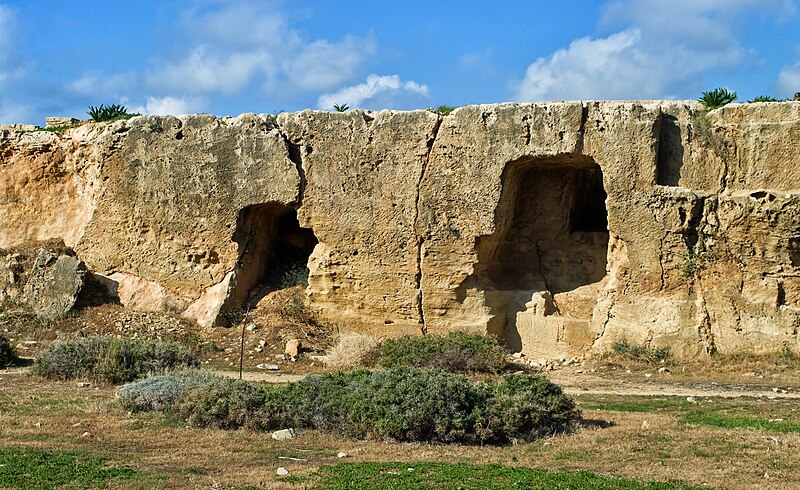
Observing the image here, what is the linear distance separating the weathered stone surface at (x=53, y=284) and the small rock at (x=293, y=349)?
4.38 m

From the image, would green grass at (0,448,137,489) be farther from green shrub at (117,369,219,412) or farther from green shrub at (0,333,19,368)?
green shrub at (0,333,19,368)

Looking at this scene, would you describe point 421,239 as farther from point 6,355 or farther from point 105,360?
point 6,355

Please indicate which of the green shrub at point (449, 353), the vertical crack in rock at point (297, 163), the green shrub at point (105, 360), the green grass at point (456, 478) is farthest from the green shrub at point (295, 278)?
the green grass at point (456, 478)

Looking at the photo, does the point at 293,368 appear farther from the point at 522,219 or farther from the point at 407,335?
the point at 522,219

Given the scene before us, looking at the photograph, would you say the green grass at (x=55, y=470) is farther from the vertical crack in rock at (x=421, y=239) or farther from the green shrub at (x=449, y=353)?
the vertical crack in rock at (x=421, y=239)

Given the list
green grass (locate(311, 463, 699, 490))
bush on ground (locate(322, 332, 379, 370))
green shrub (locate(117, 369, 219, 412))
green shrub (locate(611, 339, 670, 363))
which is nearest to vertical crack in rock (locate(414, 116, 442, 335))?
bush on ground (locate(322, 332, 379, 370))

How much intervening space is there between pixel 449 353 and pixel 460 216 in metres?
2.76

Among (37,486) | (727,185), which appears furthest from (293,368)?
(37,486)

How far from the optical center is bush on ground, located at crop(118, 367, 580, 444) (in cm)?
931

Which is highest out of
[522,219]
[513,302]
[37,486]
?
[522,219]

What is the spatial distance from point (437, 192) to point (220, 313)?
4679 millimetres

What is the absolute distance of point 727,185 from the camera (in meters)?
15.8

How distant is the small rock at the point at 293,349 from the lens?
16580 mm

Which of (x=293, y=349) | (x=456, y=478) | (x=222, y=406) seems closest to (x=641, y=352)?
(x=293, y=349)
